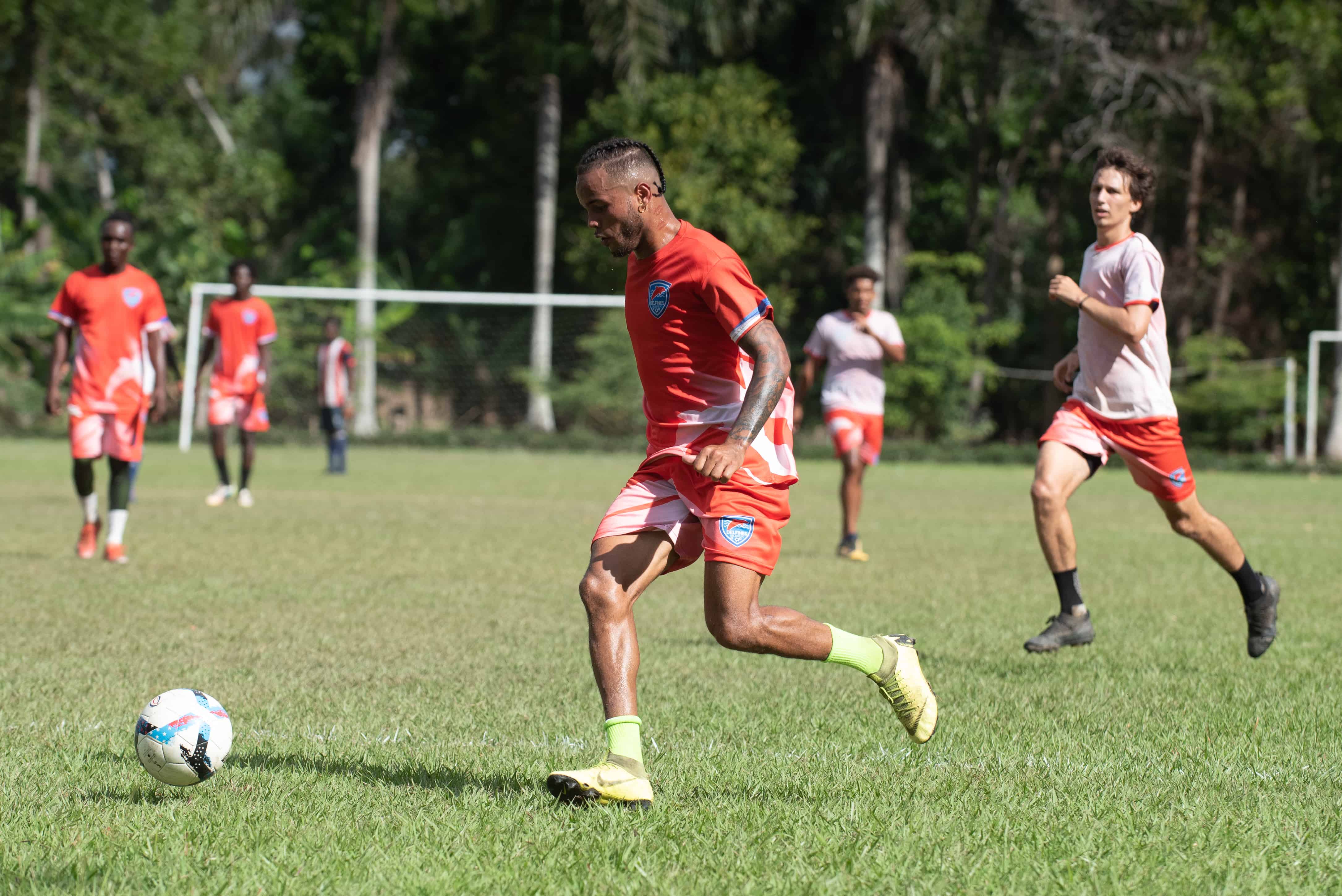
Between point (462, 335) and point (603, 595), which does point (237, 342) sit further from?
point (462, 335)

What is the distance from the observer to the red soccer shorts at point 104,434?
9297mm

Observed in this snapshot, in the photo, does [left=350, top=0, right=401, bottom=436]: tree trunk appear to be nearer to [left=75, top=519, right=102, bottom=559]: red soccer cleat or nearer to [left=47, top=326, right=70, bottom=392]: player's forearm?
[left=75, top=519, right=102, bottom=559]: red soccer cleat

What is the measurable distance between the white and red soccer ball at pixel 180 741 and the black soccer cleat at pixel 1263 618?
14.9ft

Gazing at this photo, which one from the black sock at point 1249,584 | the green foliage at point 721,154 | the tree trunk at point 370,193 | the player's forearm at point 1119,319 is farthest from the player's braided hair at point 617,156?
the green foliage at point 721,154

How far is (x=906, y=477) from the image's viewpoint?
24000 millimetres

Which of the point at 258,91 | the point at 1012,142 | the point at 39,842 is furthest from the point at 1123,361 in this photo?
the point at 258,91

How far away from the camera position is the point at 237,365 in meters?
14.1

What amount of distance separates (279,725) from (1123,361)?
13.0ft

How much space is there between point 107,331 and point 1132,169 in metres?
6.50

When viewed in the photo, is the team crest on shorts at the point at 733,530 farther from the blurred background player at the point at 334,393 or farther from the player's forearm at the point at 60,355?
the blurred background player at the point at 334,393

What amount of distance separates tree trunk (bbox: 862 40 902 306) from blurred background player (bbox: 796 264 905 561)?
22.2 m

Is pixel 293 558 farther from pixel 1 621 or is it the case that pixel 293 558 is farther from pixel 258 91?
pixel 258 91

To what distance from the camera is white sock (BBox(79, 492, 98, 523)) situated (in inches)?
384

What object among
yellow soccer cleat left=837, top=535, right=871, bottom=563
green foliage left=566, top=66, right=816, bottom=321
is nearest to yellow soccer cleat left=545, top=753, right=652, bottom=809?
yellow soccer cleat left=837, top=535, right=871, bottom=563
